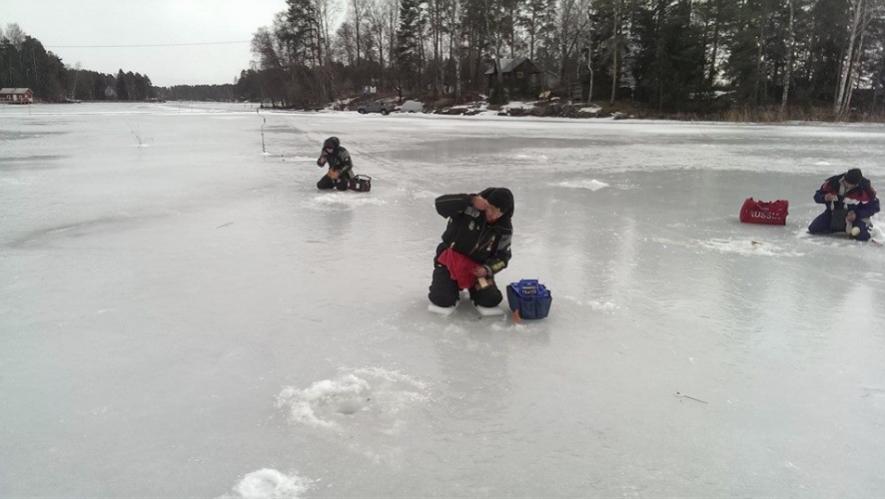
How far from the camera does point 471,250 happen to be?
3.75 meters

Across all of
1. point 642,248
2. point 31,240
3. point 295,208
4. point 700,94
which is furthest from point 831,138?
point 31,240

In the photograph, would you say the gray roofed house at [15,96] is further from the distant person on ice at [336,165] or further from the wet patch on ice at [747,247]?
the wet patch on ice at [747,247]

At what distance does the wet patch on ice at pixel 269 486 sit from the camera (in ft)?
6.49

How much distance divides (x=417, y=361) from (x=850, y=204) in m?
5.53

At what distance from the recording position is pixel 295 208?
7293 mm

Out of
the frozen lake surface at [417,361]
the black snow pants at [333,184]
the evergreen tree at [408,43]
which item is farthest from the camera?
the evergreen tree at [408,43]

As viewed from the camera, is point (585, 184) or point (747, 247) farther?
point (585, 184)

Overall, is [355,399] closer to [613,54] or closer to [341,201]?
[341,201]

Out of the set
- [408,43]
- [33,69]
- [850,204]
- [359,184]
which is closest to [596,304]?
[850,204]

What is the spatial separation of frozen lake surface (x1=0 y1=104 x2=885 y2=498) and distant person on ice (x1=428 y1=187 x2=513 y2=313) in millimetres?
183

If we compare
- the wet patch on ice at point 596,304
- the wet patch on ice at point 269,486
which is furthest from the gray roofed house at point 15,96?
the wet patch on ice at point 269,486

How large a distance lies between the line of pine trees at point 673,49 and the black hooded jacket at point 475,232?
3598 centimetres

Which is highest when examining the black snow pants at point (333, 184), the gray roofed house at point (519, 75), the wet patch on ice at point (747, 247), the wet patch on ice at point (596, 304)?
the gray roofed house at point (519, 75)

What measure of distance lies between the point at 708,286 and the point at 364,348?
2.88 meters
